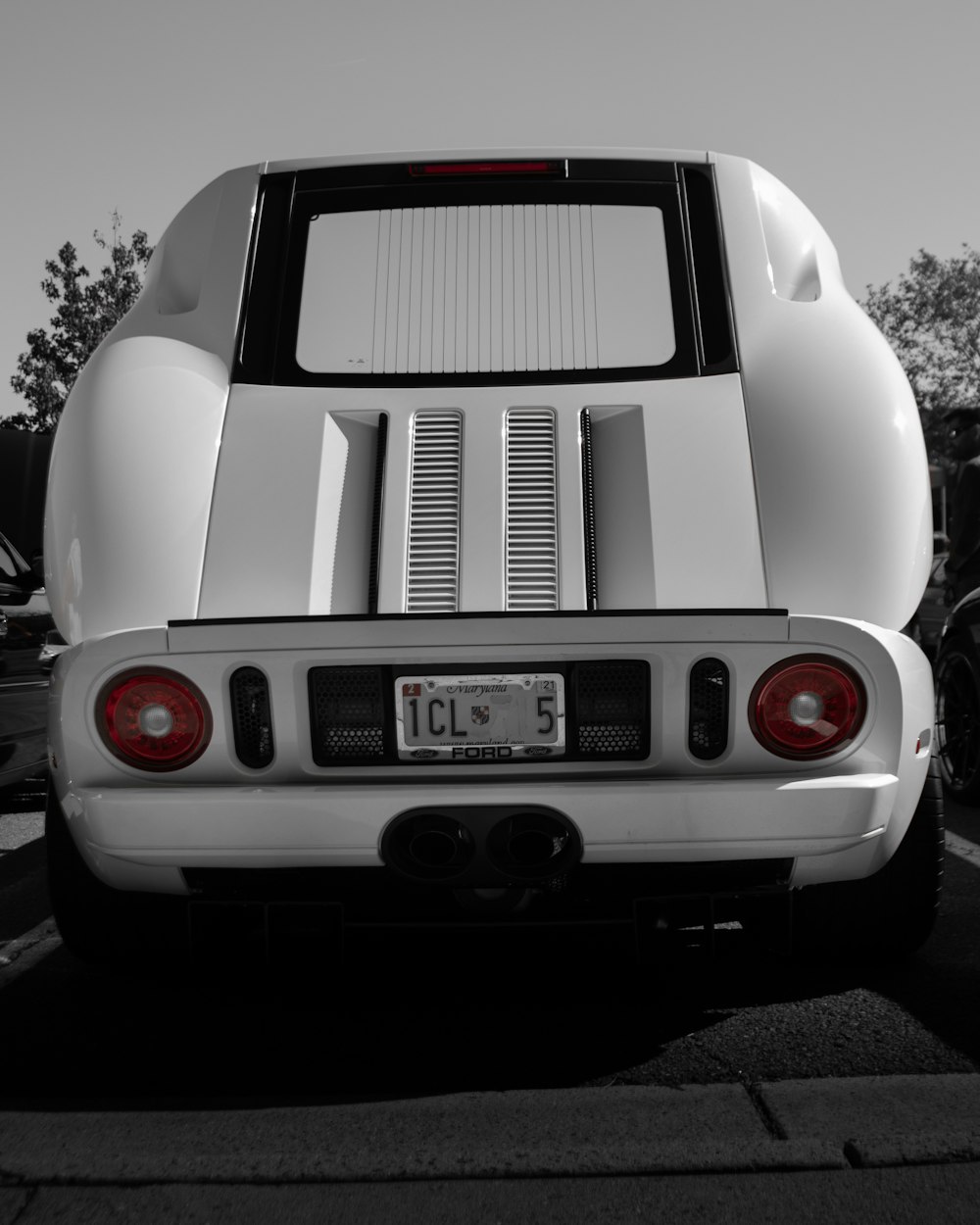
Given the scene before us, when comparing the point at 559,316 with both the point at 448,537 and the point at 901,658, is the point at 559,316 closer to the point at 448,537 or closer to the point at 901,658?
the point at 448,537

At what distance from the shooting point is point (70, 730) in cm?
274

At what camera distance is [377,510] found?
10.6ft

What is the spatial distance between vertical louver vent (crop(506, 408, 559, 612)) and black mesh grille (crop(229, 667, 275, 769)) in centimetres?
66

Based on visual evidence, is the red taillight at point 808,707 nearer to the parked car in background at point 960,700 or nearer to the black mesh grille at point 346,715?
the black mesh grille at point 346,715

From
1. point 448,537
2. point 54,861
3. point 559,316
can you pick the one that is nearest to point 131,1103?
point 54,861

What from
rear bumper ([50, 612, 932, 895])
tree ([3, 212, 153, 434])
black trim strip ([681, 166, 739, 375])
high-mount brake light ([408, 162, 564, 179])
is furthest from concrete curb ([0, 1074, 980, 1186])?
tree ([3, 212, 153, 434])

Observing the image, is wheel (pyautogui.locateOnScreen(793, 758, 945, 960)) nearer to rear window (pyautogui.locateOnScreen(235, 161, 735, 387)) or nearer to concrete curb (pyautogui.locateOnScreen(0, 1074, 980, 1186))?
concrete curb (pyautogui.locateOnScreen(0, 1074, 980, 1186))

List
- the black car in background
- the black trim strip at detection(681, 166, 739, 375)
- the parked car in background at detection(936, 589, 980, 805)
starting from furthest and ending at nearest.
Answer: the parked car in background at detection(936, 589, 980, 805)
the black car in background
the black trim strip at detection(681, 166, 739, 375)

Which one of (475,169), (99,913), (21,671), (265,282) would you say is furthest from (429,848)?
(21,671)

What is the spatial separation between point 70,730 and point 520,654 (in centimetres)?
91

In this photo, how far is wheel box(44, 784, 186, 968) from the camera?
3.03 metres

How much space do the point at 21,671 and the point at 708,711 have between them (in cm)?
348

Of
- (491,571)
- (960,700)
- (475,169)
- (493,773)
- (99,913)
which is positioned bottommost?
(960,700)

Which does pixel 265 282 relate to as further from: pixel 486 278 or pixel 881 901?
pixel 881 901
